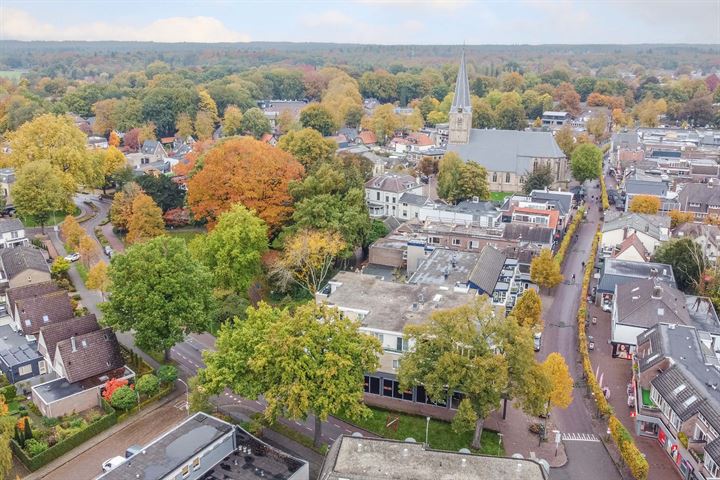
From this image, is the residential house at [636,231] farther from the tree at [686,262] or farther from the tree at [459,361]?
the tree at [459,361]

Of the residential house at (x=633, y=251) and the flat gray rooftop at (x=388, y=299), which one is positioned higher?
the flat gray rooftop at (x=388, y=299)

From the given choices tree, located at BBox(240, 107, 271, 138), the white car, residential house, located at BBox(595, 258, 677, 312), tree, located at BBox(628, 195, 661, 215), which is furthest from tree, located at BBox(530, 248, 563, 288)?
tree, located at BBox(240, 107, 271, 138)

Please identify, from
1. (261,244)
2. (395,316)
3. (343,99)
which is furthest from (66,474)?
(343,99)

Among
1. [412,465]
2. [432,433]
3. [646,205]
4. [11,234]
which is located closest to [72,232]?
[11,234]

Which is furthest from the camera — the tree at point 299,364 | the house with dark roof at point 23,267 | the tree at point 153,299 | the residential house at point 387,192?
the residential house at point 387,192

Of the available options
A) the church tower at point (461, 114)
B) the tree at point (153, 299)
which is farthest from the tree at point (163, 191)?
the church tower at point (461, 114)

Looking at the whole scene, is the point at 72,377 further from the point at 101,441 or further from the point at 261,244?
the point at 261,244
